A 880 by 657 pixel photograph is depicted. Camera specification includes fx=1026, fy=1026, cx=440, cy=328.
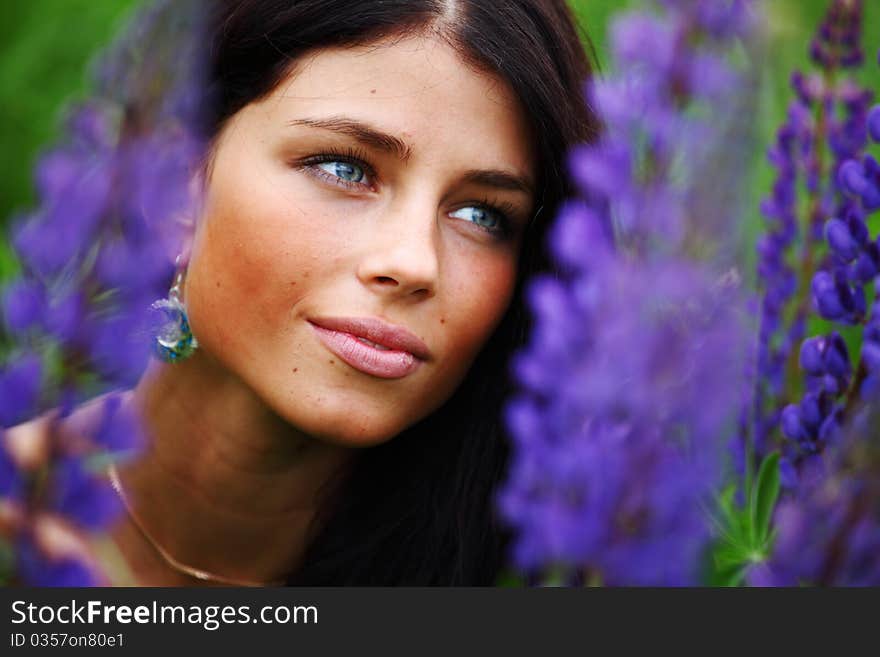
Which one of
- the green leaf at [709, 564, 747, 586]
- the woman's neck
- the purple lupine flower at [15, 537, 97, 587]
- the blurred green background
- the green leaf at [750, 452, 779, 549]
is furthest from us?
the blurred green background

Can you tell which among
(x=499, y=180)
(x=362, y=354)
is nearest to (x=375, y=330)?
(x=362, y=354)

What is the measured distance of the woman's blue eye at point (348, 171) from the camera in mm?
1230

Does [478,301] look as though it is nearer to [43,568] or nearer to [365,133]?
[365,133]

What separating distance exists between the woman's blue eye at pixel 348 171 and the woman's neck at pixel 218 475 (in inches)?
17.9

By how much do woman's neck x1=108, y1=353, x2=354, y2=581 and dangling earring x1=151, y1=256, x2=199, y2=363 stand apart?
0.12 m

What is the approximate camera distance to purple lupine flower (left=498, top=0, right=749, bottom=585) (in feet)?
2.06

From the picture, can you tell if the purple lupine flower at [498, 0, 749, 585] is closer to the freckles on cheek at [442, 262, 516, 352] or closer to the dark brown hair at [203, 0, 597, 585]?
the freckles on cheek at [442, 262, 516, 352]

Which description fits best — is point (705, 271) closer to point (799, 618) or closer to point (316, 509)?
point (799, 618)

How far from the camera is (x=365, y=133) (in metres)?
1.20

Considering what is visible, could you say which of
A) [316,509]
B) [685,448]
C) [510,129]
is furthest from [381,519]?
[685,448]

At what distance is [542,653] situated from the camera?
775 mm

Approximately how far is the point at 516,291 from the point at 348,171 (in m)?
0.38

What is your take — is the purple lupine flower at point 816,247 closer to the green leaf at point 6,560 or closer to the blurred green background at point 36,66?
the green leaf at point 6,560

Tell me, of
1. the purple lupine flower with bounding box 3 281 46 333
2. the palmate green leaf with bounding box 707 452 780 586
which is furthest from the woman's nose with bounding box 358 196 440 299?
the purple lupine flower with bounding box 3 281 46 333
